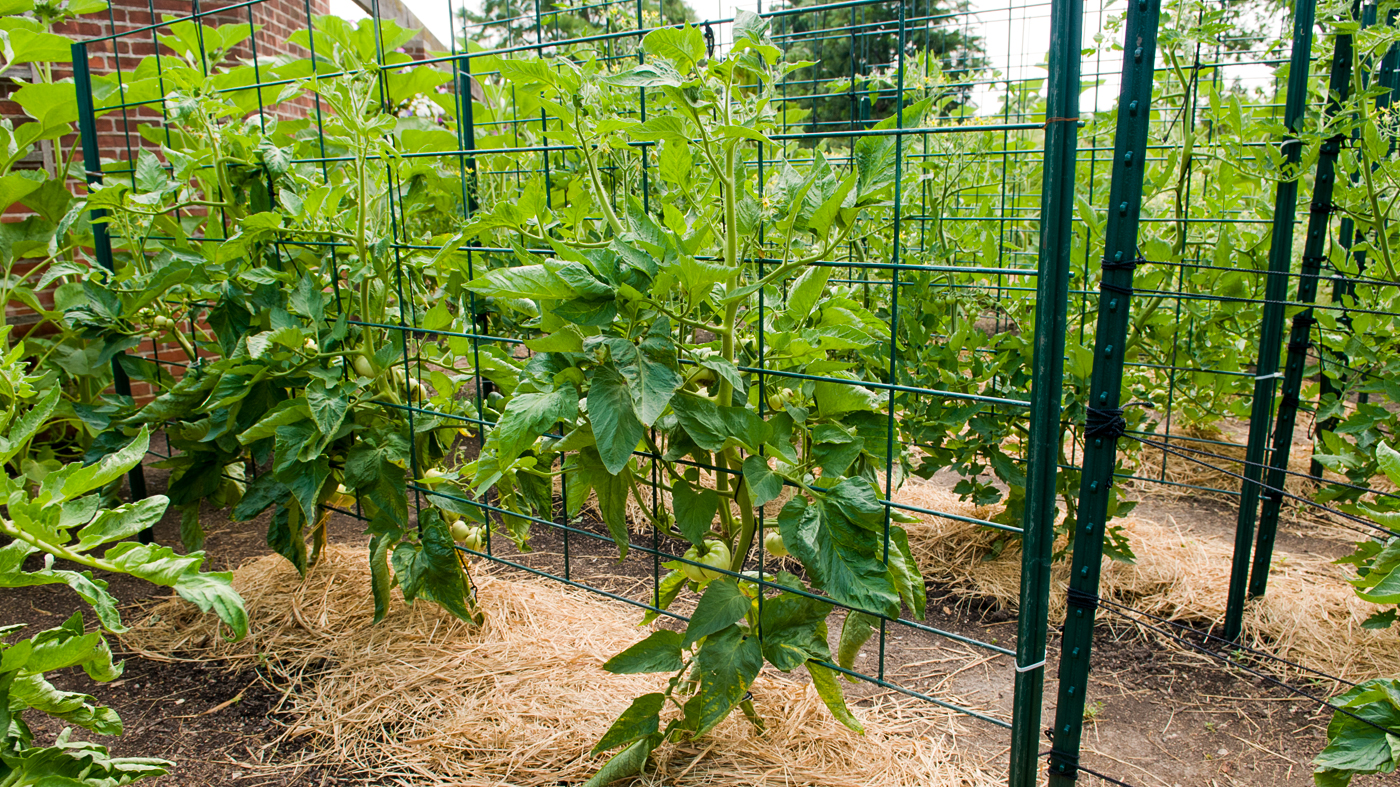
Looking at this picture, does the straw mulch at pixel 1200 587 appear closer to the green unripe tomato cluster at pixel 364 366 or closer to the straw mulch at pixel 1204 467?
the straw mulch at pixel 1204 467

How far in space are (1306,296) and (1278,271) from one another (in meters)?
0.28

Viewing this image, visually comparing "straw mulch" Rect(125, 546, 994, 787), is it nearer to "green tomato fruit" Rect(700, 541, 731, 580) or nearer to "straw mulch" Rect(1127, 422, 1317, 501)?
"green tomato fruit" Rect(700, 541, 731, 580)

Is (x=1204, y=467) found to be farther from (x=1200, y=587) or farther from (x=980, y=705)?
(x=980, y=705)

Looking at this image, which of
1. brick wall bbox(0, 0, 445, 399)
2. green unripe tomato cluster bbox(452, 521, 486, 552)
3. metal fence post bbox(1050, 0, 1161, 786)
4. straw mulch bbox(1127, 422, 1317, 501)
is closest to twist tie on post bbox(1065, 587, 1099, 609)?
metal fence post bbox(1050, 0, 1161, 786)

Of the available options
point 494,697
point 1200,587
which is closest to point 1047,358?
point 494,697

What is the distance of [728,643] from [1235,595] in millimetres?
1502

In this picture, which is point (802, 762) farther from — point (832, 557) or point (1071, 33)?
point (1071, 33)

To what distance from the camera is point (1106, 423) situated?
1297 millimetres

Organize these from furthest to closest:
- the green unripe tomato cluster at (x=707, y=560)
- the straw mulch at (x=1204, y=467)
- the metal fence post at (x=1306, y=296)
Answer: the straw mulch at (x=1204, y=467), the metal fence post at (x=1306, y=296), the green unripe tomato cluster at (x=707, y=560)

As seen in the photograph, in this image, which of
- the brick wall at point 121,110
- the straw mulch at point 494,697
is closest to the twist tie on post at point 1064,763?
the straw mulch at point 494,697

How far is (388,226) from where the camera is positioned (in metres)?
2.12

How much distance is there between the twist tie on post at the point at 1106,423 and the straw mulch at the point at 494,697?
0.71 m

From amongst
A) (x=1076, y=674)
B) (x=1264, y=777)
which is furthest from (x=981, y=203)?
(x=1076, y=674)

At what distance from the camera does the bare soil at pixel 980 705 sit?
1782 mm
